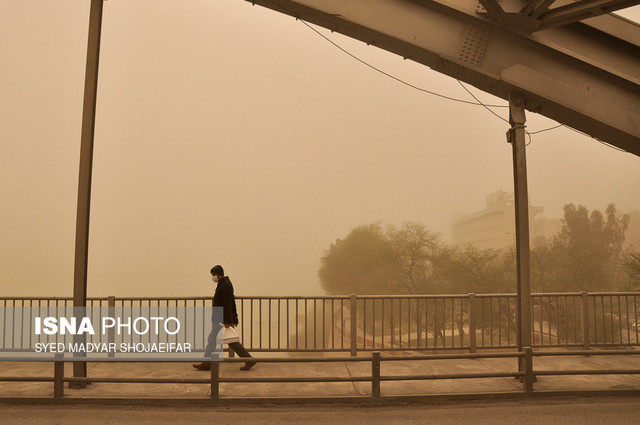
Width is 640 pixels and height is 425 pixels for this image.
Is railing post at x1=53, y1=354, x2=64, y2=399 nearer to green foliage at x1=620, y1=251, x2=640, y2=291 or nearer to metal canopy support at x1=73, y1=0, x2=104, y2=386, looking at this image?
metal canopy support at x1=73, y1=0, x2=104, y2=386

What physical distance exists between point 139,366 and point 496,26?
878 centimetres

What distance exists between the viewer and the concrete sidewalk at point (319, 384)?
24.4ft

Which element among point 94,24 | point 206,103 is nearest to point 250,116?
point 206,103

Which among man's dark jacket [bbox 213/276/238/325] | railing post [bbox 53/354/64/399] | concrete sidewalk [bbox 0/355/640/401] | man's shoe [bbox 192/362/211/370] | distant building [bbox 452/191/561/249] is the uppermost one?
distant building [bbox 452/191/561/249]

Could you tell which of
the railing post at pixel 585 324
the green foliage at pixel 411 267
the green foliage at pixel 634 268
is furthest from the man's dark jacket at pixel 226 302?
Answer: the green foliage at pixel 411 267

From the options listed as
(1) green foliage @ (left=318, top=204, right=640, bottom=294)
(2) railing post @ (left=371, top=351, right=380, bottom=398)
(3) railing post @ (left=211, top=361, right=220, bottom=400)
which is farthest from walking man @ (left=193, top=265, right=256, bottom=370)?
(1) green foliage @ (left=318, top=204, right=640, bottom=294)

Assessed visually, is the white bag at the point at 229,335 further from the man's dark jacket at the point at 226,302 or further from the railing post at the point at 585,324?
the railing post at the point at 585,324

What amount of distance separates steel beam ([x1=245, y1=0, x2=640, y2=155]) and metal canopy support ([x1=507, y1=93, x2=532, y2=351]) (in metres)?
0.38

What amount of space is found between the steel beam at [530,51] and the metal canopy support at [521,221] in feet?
1.25

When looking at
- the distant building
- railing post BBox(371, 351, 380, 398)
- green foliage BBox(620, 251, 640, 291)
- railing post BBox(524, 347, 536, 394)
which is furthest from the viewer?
the distant building

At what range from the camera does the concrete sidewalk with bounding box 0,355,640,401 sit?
745cm

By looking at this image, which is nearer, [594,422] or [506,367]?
[594,422]

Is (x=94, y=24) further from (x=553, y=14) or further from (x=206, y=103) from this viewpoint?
(x=206, y=103)

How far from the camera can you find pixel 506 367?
9234 millimetres
